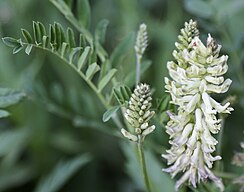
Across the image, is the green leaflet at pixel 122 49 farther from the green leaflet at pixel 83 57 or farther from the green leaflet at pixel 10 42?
the green leaflet at pixel 10 42

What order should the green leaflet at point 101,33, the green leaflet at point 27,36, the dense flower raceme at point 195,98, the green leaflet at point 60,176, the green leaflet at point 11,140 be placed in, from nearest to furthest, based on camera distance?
the dense flower raceme at point 195,98, the green leaflet at point 27,36, the green leaflet at point 101,33, the green leaflet at point 60,176, the green leaflet at point 11,140

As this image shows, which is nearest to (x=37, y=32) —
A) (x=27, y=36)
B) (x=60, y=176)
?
(x=27, y=36)

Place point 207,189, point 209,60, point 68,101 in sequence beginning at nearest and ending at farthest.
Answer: point 209,60
point 207,189
point 68,101

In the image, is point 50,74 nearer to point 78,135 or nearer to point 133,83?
point 78,135

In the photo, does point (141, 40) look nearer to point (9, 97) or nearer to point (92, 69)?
point (92, 69)

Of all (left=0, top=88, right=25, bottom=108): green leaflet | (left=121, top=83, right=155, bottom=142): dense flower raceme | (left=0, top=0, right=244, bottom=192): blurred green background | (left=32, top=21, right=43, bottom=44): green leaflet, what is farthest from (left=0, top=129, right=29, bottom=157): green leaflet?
(left=121, top=83, right=155, bottom=142): dense flower raceme

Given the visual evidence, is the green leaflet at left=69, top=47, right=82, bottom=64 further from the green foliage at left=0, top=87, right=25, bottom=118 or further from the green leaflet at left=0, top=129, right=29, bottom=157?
the green leaflet at left=0, top=129, right=29, bottom=157

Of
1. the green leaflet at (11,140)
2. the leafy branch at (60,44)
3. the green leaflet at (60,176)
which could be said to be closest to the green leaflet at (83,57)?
the leafy branch at (60,44)

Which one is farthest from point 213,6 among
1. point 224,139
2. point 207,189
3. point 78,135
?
point 78,135
